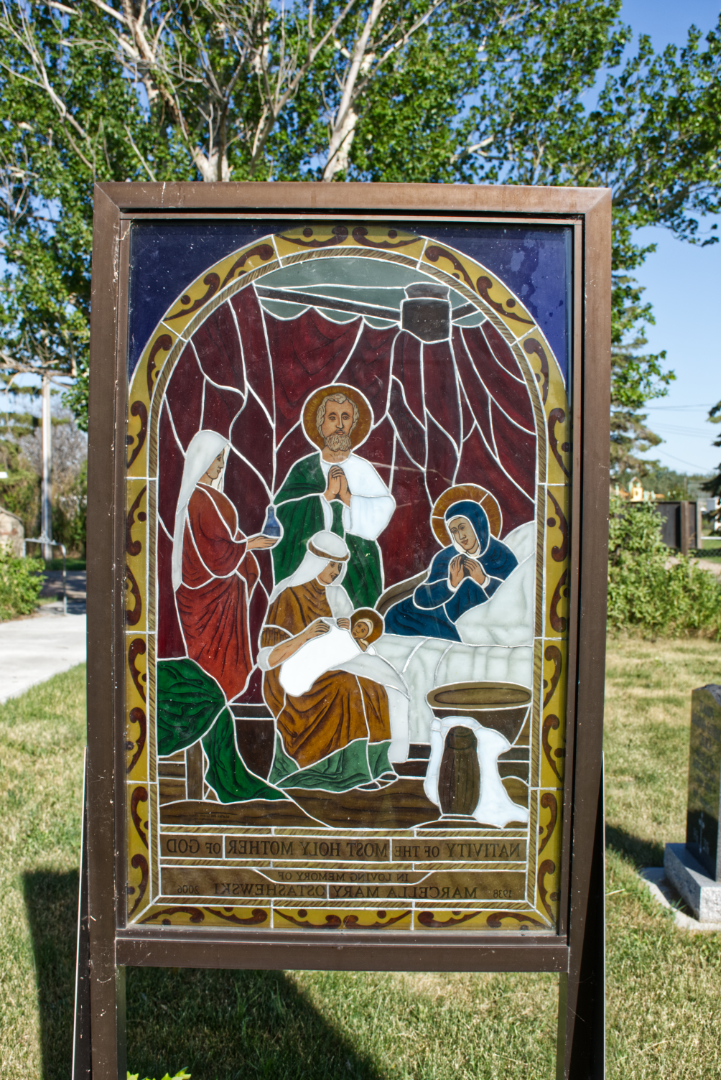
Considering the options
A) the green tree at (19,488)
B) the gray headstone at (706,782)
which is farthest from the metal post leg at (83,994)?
the green tree at (19,488)

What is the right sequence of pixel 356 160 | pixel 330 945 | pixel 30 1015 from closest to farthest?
pixel 330 945 < pixel 30 1015 < pixel 356 160

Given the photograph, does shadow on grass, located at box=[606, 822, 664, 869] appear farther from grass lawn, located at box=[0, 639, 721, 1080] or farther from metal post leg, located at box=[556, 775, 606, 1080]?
metal post leg, located at box=[556, 775, 606, 1080]

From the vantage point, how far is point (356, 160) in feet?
32.2

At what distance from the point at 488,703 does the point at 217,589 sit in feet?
2.30

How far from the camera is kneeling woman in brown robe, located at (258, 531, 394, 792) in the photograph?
1.86 m

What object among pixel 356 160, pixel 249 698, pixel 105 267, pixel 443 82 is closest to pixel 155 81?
pixel 356 160

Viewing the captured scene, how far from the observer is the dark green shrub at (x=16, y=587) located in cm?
1303

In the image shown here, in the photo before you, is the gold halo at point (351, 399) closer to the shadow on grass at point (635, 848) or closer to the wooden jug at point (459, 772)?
the wooden jug at point (459, 772)

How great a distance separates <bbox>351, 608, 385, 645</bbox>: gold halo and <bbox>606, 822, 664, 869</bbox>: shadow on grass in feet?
10.8

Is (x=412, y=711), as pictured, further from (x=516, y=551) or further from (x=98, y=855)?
(x=98, y=855)

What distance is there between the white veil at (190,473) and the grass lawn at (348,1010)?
2.02 metres

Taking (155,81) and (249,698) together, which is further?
(155,81)

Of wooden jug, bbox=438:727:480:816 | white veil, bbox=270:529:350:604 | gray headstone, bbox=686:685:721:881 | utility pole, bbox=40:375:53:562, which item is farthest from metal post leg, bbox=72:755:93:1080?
utility pole, bbox=40:375:53:562

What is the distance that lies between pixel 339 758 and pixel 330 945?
0.43 m
